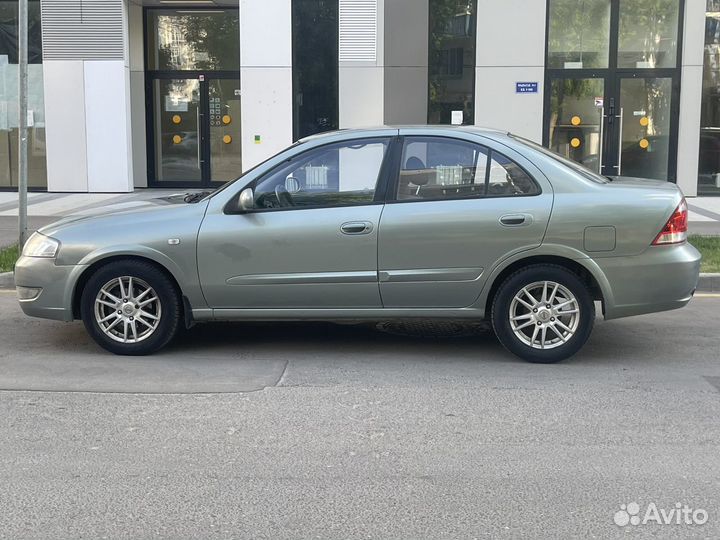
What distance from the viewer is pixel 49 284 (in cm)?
676

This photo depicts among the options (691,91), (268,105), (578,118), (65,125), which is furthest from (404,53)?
(65,125)

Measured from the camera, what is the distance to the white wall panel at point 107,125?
58.3 ft

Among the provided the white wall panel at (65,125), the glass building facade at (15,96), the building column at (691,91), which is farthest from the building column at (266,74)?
the building column at (691,91)

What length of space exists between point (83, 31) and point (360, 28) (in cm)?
548

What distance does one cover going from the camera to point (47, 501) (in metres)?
4.25

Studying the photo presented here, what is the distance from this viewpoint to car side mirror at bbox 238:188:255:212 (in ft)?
21.8

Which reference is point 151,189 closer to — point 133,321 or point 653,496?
point 133,321

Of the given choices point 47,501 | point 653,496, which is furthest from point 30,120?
point 653,496

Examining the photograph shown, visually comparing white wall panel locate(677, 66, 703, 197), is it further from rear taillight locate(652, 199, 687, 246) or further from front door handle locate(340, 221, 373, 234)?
front door handle locate(340, 221, 373, 234)

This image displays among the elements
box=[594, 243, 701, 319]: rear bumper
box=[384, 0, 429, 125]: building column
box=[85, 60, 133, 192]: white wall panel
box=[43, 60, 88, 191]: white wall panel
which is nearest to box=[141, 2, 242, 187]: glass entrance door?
box=[85, 60, 133, 192]: white wall panel

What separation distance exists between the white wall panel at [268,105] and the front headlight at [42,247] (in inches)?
406

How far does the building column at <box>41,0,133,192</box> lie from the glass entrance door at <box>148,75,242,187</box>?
4.62 feet

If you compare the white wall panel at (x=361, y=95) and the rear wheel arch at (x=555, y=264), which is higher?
the white wall panel at (x=361, y=95)

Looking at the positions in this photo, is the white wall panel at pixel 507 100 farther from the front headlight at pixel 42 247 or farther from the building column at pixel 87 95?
the front headlight at pixel 42 247
